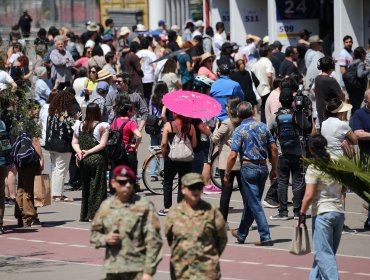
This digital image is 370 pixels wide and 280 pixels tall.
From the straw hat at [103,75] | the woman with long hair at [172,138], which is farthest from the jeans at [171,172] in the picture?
the straw hat at [103,75]

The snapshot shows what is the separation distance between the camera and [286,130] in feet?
54.8

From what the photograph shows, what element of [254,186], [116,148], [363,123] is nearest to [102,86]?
[116,148]

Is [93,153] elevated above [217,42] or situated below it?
below

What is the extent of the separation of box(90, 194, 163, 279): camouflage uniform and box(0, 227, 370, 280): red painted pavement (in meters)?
3.60

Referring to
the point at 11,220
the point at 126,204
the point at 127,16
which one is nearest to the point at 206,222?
the point at 126,204

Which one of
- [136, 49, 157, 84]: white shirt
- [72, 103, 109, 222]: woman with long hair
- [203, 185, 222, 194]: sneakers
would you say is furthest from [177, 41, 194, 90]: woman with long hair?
[72, 103, 109, 222]: woman with long hair

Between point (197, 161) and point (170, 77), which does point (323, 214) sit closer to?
point (197, 161)

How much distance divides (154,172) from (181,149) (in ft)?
10.3

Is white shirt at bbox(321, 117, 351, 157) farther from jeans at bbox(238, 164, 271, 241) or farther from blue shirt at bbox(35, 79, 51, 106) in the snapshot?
blue shirt at bbox(35, 79, 51, 106)

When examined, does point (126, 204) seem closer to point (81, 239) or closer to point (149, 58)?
point (81, 239)

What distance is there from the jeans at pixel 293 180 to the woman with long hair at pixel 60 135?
3.46m

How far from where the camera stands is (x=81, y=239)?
1611cm

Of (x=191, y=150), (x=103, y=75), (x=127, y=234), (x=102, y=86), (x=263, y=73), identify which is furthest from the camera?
(x=263, y=73)

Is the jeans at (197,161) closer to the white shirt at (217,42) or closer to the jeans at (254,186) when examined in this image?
the jeans at (254,186)
